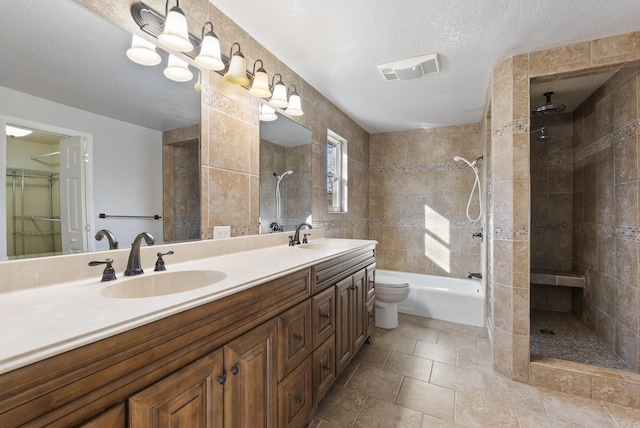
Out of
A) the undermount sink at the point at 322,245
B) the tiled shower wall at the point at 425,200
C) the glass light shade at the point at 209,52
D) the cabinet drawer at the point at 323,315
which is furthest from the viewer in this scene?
the tiled shower wall at the point at 425,200

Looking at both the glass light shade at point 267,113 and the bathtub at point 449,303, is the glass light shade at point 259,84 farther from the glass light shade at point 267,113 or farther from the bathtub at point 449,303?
the bathtub at point 449,303

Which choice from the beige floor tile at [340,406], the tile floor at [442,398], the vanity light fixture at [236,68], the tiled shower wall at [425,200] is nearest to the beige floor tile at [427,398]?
the tile floor at [442,398]

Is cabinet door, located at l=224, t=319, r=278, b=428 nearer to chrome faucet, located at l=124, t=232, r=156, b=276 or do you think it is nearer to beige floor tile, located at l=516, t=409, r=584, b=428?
chrome faucet, located at l=124, t=232, r=156, b=276

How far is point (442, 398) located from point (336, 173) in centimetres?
220

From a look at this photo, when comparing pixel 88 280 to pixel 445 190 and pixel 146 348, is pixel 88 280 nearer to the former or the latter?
pixel 146 348

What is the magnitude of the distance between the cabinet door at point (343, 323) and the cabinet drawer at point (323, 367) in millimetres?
67

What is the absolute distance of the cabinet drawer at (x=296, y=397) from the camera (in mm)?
1230

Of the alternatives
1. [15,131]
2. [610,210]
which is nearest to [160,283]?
[15,131]

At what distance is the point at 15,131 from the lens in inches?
35.9

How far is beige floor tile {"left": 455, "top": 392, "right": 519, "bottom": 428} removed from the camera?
1566 mm

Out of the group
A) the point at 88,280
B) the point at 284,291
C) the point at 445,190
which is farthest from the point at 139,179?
the point at 445,190

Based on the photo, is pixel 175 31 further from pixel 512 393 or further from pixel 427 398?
pixel 512 393

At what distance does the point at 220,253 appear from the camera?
5.24ft

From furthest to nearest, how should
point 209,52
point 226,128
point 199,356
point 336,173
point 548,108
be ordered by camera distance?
point 336,173, point 548,108, point 226,128, point 209,52, point 199,356
